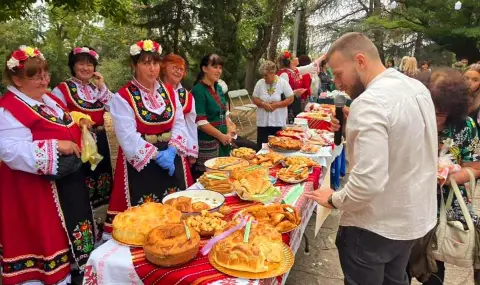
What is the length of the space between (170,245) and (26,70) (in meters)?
1.67

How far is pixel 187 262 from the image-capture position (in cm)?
156

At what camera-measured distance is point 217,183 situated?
8.05 ft

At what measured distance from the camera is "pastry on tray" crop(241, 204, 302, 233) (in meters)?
1.92

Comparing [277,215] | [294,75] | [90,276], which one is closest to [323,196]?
[277,215]

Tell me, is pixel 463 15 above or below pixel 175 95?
above

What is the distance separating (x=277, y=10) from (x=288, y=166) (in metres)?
8.78

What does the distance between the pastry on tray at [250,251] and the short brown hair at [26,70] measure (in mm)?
1742

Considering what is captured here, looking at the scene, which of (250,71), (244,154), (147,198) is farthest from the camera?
(250,71)

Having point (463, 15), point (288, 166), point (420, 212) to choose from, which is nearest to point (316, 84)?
point (288, 166)

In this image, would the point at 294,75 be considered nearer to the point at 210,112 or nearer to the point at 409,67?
the point at 210,112

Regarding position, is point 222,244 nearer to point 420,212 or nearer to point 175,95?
point 420,212

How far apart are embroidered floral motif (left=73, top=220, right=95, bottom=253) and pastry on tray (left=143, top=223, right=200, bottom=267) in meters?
1.30

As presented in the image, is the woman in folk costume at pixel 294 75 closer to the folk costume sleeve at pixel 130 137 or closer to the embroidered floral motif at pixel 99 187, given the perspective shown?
the embroidered floral motif at pixel 99 187

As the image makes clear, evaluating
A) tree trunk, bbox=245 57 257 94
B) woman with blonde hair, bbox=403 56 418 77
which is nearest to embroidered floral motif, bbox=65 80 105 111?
woman with blonde hair, bbox=403 56 418 77
